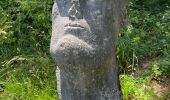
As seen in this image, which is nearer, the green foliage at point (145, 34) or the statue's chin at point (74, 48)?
the statue's chin at point (74, 48)

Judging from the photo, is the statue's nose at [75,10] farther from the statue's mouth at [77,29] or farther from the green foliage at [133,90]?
the green foliage at [133,90]

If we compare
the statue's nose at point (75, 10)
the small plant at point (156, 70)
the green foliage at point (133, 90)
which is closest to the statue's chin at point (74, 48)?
the statue's nose at point (75, 10)

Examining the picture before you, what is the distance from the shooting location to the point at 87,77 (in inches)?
97.7

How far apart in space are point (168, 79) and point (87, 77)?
2173 millimetres

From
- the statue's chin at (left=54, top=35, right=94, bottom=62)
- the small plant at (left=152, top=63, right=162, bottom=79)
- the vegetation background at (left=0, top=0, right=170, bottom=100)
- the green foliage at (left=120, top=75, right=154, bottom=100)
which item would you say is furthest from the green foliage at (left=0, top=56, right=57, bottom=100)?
the statue's chin at (left=54, top=35, right=94, bottom=62)

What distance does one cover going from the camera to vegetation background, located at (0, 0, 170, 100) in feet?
14.0

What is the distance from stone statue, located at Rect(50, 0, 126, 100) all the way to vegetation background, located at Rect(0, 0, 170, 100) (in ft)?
Answer: 5.15

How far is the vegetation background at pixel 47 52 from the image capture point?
4.27 m

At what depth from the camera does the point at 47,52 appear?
4.98 m

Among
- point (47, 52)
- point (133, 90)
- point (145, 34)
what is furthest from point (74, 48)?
point (145, 34)

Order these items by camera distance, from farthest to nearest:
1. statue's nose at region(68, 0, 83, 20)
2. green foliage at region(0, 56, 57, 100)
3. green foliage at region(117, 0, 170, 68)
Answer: green foliage at region(117, 0, 170, 68) → green foliage at region(0, 56, 57, 100) → statue's nose at region(68, 0, 83, 20)

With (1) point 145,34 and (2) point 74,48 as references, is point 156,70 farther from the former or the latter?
(2) point 74,48

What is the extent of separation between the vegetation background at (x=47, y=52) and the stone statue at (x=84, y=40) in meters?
1.57

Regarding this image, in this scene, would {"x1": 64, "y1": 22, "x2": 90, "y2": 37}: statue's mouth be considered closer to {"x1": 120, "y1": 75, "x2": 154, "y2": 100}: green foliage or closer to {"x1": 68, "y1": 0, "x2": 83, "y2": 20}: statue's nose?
{"x1": 68, "y1": 0, "x2": 83, "y2": 20}: statue's nose
